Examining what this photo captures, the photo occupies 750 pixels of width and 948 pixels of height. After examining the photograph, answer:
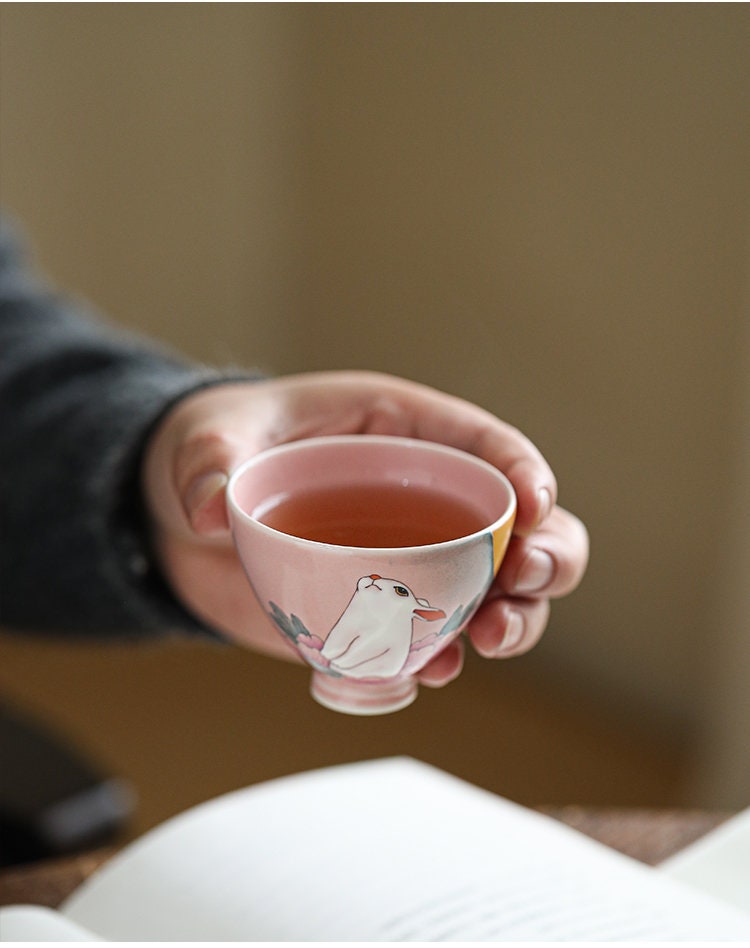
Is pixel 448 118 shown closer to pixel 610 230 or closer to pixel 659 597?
pixel 610 230

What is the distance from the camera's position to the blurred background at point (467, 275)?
1.73m

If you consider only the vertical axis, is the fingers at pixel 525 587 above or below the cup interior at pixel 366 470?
below

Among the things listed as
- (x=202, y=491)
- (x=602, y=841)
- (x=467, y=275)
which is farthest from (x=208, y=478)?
(x=467, y=275)

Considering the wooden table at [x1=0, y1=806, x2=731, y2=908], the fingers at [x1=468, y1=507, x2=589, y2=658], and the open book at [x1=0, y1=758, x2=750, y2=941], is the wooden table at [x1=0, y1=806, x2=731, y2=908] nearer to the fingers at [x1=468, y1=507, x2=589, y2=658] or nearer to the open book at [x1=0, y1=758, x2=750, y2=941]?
the open book at [x1=0, y1=758, x2=750, y2=941]

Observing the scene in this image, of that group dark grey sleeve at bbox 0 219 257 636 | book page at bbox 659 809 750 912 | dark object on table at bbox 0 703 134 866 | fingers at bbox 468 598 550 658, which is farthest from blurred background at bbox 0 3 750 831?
fingers at bbox 468 598 550 658

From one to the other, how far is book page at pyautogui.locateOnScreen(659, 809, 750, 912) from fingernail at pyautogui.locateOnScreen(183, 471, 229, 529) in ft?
1.15

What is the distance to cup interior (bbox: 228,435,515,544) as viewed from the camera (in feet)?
1.77

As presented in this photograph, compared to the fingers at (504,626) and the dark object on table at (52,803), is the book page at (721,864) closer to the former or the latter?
the fingers at (504,626)

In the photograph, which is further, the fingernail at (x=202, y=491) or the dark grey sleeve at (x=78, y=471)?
the dark grey sleeve at (x=78, y=471)

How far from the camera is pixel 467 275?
202 centimetres

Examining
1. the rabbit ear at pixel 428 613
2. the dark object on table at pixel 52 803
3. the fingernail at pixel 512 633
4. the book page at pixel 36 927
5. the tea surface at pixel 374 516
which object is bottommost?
the dark object on table at pixel 52 803

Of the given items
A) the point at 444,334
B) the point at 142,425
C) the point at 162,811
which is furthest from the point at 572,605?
the point at 142,425

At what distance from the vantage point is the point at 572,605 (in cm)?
197

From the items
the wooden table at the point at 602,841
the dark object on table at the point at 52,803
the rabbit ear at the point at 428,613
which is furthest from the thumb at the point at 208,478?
the dark object on table at the point at 52,803
